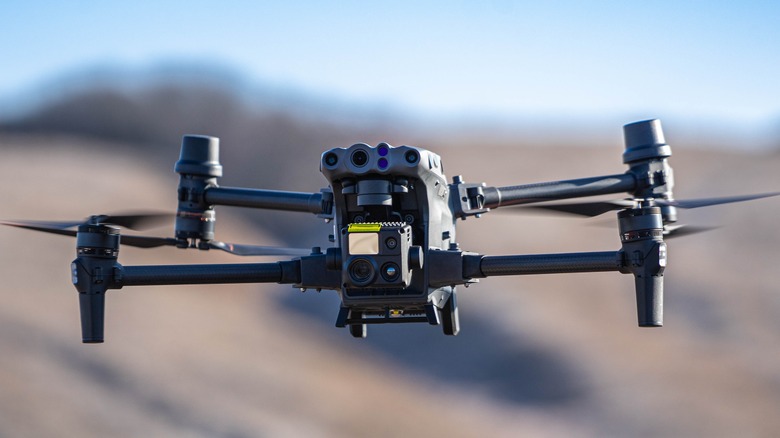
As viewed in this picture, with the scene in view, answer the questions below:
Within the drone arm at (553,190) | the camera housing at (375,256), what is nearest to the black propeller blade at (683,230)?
the drone arm at (553,190)

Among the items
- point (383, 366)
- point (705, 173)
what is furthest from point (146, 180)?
point (705, 173)

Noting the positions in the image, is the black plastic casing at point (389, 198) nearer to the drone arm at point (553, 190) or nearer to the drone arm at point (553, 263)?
the drone arm at point (553, 263)

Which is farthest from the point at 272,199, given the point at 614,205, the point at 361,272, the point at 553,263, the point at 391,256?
the point at 614,205

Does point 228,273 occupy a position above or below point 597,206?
below

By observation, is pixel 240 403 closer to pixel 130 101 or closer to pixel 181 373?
pixel 181 373

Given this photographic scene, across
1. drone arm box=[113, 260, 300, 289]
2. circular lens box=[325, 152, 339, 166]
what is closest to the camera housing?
circular lens box=[325, 152, 339, 166]

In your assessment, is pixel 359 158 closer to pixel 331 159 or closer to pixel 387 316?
pixel 331 159
